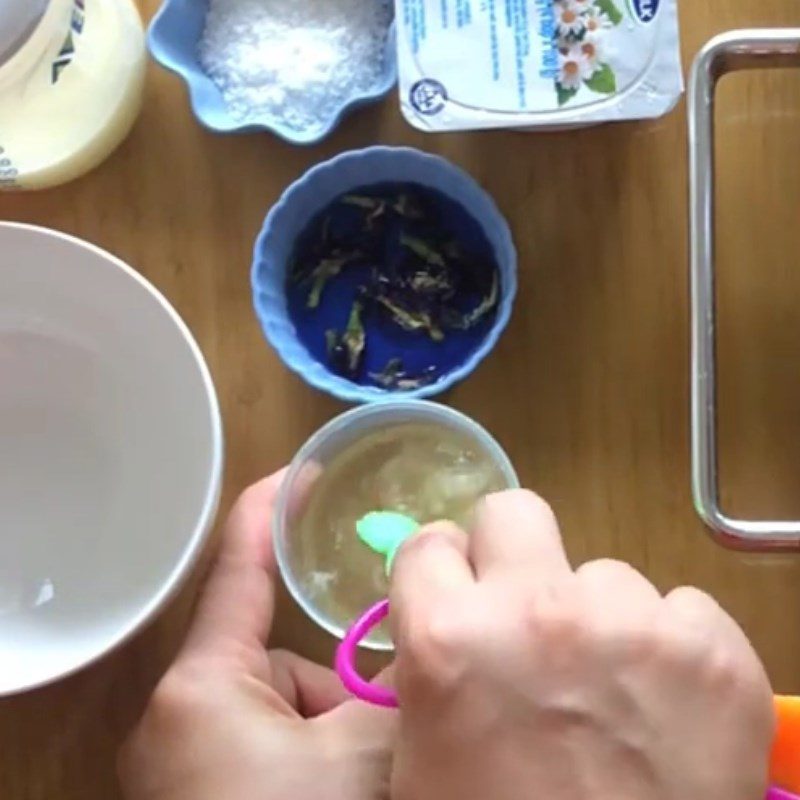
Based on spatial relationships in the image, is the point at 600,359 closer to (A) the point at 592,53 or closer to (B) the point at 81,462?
(A) the point at 592,53

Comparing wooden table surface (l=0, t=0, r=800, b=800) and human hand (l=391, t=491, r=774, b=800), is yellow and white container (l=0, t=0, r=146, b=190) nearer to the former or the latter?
wooden table surface (l=0, t=0, r=800, b=800)

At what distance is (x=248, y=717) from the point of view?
604mm

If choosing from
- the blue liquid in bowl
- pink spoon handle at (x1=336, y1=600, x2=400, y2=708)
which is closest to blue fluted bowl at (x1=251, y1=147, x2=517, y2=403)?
the blue liquid in bowl

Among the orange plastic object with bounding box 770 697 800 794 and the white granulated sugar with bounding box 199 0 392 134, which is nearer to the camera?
the orange plastic object with bounding box 770 697 800 794

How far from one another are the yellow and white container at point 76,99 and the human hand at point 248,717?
17cm

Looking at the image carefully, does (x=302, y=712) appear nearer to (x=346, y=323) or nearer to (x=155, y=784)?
(x=155, y=784)

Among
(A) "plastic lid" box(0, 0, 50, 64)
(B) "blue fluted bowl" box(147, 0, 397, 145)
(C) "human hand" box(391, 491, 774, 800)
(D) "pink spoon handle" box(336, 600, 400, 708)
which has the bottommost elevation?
(D) "pink spoon handle" box(336, 600, 400, 708)

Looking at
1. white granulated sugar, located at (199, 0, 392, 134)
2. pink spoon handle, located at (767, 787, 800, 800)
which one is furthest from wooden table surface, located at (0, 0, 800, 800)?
pink spoon handle, located at (767, 787, 800, 800)

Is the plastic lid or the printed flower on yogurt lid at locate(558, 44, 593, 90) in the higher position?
the plastic lid

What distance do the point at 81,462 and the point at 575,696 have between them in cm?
32

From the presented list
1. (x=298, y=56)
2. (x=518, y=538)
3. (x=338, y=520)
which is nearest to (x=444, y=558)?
(x=518, y=538)

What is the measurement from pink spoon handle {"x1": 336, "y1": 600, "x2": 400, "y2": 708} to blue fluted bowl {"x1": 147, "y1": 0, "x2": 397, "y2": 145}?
221 mm

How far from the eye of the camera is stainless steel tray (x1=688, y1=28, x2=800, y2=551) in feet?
1.95

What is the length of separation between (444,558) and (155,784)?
0.18 meters
